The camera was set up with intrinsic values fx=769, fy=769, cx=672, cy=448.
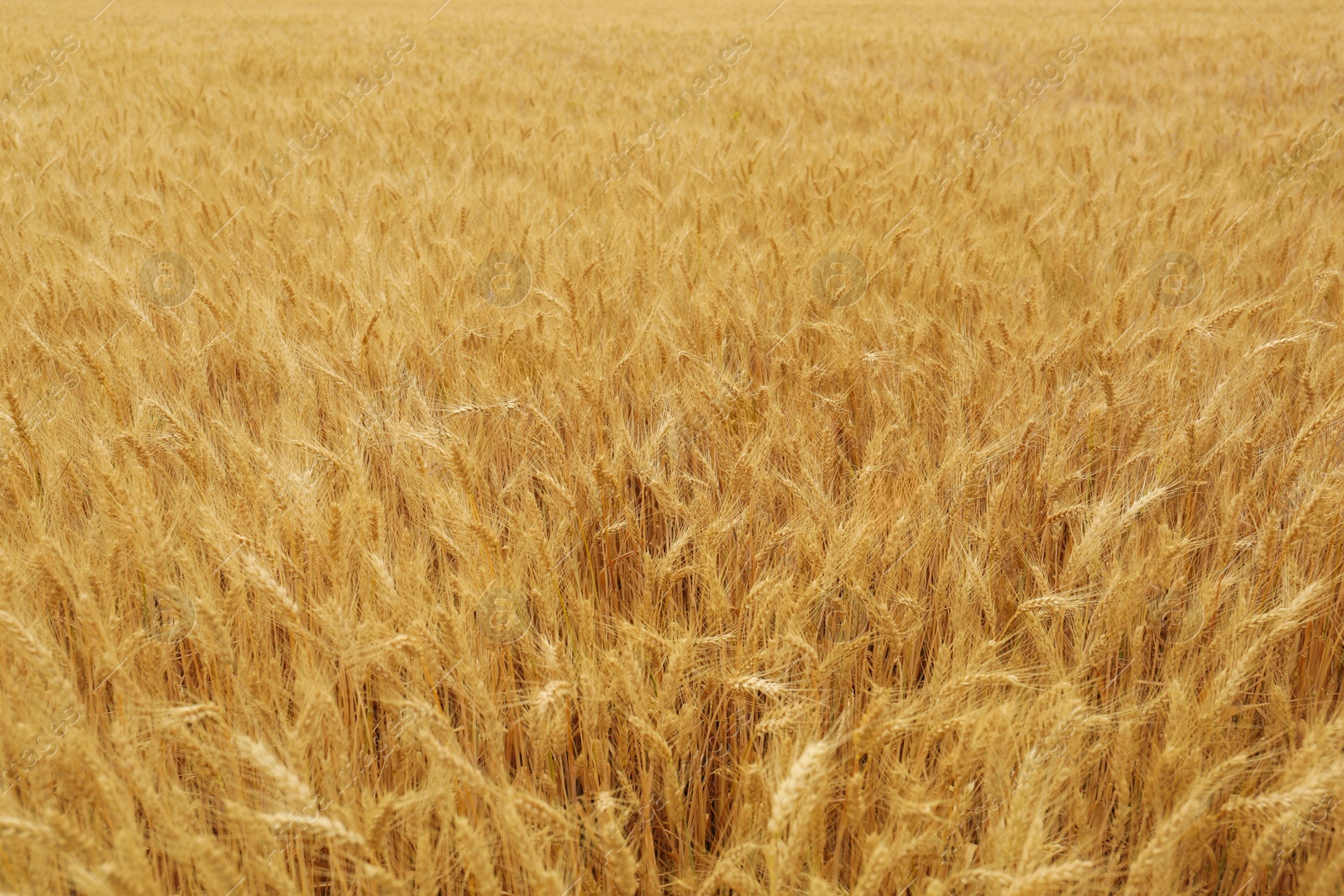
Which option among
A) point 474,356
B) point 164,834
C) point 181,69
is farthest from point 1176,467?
point 181,69

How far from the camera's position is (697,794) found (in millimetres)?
1042

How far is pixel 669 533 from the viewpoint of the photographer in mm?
1416

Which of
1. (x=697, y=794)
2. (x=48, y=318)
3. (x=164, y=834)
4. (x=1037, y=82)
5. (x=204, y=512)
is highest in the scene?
(x=1037, y=82)

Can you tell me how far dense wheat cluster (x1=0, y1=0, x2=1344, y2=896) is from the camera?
0.85 metres

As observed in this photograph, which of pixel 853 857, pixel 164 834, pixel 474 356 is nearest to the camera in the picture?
pixel 164 834

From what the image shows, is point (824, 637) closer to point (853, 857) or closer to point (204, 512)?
point (853, 857)

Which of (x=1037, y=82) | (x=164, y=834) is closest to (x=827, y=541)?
(x=164, y=834)

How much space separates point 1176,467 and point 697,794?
1.10 m

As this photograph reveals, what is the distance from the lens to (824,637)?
132 cm

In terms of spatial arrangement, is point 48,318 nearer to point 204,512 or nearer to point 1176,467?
point 204,512

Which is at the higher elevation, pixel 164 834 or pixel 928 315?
pixel 928 315

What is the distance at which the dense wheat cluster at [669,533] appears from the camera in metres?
0.85

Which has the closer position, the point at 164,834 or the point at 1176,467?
the point at 164,834

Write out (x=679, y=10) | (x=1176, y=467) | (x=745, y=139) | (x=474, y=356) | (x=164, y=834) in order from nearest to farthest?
(x=164, y=834), (x=1176, y=467), (x=474, y=356), (x=745, y=139), (x=679, y=10)
